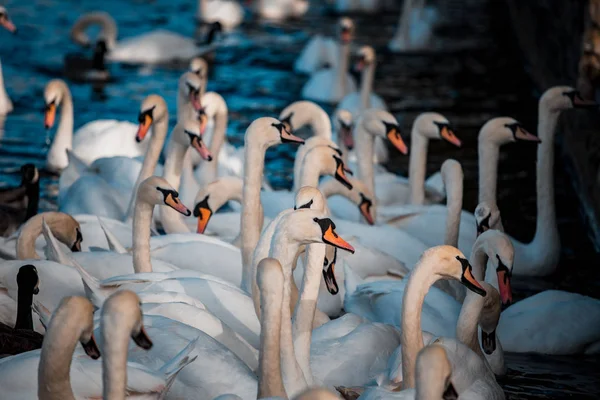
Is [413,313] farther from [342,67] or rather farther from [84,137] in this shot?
[342,67]

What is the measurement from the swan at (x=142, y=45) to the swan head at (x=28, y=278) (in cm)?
1041

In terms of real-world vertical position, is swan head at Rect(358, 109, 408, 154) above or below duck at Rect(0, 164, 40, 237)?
above

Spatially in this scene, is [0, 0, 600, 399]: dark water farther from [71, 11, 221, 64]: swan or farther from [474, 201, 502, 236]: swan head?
[474, 201, 502, 236]: swan head

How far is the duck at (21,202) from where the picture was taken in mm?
9367

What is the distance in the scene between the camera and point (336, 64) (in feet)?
49.9

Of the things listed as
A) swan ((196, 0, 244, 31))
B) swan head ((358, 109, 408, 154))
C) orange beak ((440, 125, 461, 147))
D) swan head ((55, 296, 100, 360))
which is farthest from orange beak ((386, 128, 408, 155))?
swan ((196, 0, 244, 31))

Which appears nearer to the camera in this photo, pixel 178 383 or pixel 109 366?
pixel 109 366

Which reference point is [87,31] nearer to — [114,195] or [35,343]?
[114,195]

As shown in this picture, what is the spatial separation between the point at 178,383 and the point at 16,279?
1.52 metres

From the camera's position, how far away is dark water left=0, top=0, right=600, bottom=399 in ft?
30.7

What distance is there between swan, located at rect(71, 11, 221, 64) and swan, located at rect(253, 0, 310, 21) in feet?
11.3

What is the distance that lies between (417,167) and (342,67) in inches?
194

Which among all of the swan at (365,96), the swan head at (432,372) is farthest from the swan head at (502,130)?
the swan head at (432,372)

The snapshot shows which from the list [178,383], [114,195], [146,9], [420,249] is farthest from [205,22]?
[178,383]
